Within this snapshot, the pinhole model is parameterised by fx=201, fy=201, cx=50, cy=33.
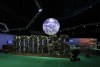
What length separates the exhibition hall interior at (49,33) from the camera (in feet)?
36.8

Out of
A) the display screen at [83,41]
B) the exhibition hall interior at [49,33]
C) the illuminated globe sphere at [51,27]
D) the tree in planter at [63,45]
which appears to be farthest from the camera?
A: the display screen at [83,41]

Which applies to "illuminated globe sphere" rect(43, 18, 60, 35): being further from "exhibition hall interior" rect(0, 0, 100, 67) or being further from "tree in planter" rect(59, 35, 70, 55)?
"tree in planter" rect(59, 35, 70, 55)

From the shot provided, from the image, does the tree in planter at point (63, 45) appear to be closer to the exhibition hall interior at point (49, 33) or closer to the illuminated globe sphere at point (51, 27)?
the exhibition hall interior at point (49, 33)

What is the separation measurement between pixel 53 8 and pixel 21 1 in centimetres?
248

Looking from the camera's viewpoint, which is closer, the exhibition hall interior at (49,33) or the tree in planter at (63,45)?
the exhibition hall interior at (49,33)

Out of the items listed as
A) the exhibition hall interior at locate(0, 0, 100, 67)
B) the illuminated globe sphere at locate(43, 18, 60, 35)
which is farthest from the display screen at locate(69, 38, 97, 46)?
the illuminated globe sphere at locate(43, 18, 60, 35)

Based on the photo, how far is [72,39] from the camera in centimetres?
2775

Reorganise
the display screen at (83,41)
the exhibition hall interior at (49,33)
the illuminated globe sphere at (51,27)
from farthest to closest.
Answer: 1. the display screen at (83,41)
2. the exhibition hall interior at (49,33)
3. the illuminated globe sphere at (51,27)

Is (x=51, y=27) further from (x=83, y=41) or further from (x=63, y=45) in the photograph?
(x=83, y=41)

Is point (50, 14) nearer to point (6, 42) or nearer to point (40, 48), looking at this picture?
point (40, 48)

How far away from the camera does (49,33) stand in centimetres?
1088

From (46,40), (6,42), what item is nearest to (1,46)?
(6,42)

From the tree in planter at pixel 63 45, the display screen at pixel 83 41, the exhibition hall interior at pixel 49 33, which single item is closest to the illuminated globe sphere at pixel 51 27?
the exhibition hall interior at pixel 49 33

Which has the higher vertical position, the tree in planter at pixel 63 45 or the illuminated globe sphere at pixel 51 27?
the illuminated globe sphere at pixel 51 27
